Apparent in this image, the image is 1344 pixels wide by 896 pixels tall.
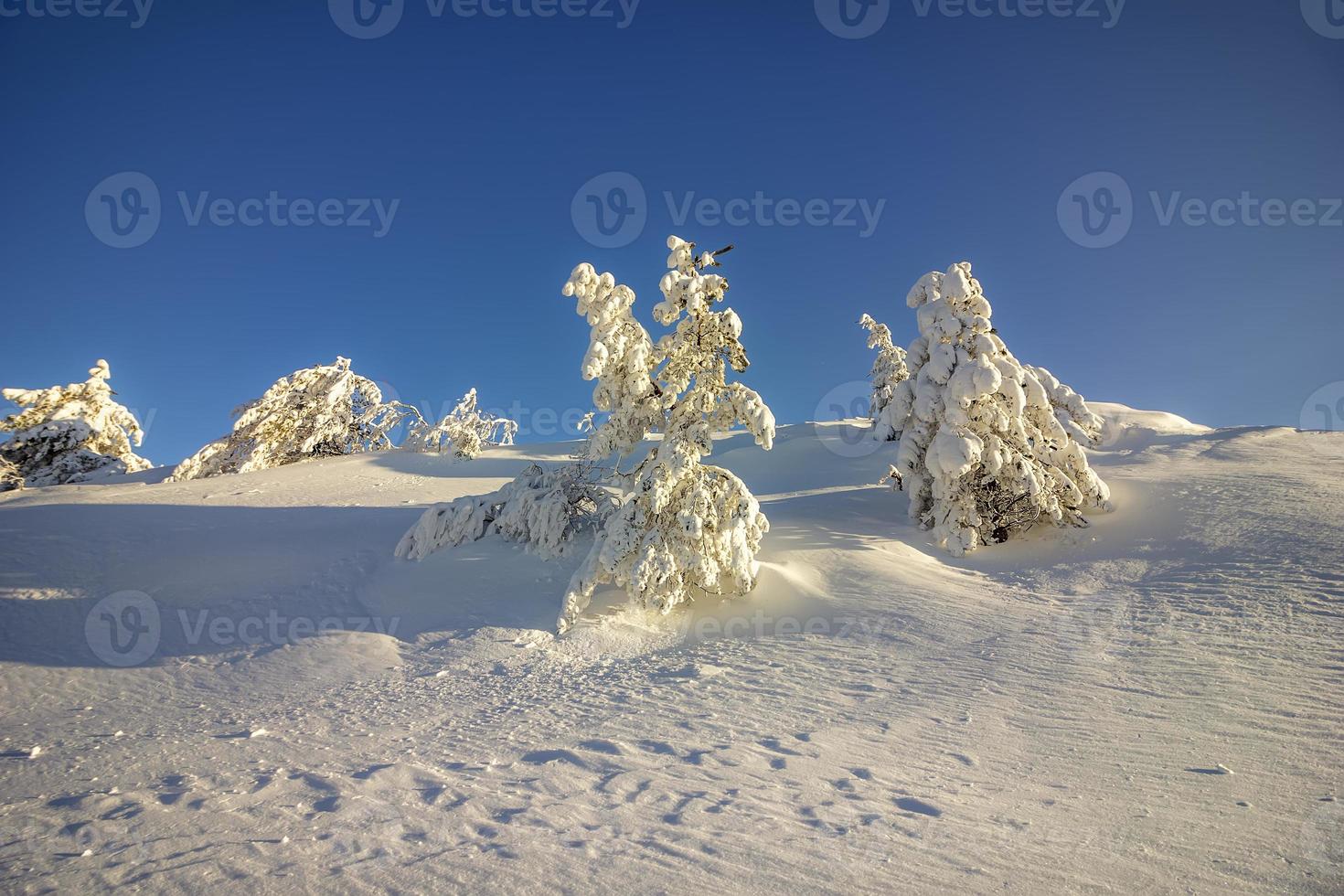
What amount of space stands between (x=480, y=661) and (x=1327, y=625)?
30.9 ft

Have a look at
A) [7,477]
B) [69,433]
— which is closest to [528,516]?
[7,477]

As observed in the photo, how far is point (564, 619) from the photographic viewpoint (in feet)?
25.4

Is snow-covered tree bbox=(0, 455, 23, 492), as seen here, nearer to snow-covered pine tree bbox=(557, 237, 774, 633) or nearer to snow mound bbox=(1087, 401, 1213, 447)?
snow-covered pine tree bbox=(557, 237, 774, 633)

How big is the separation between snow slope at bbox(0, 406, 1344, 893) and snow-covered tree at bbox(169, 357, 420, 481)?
8.07 meters

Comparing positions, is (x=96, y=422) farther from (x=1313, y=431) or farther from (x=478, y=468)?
(x=1313, y=431)

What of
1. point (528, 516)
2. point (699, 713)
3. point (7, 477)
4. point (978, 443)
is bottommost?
point (699, 713)

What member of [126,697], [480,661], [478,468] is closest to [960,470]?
[480,661]

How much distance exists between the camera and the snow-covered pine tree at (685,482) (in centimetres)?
789

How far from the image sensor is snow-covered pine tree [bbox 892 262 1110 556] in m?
10.6

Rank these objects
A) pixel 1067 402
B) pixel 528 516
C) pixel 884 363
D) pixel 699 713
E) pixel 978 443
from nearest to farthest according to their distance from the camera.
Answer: pixel 699 713, pixel 528 516, pixel 978 443, pixel 1067 402, pixel 884 363

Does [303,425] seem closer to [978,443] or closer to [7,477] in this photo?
[7,477]

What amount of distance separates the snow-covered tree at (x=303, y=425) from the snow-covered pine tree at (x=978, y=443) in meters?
18.3

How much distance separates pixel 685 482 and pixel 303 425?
18.0 m

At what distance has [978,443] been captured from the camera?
10.4 metres
